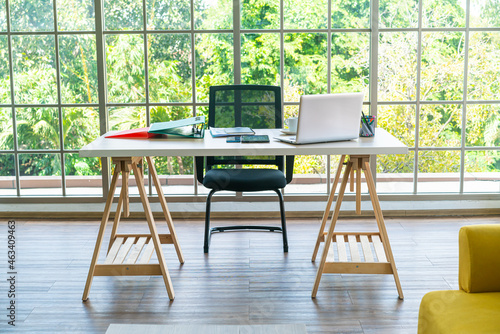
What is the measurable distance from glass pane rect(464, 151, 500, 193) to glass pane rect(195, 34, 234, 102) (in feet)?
5.77

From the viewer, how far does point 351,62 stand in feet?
13.2

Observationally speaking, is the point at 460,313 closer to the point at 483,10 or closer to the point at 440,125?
the point at 440,125

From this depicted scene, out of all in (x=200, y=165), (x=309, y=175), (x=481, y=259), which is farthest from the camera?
(x=309, y=175)

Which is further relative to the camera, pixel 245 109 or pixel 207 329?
pixel 245 109

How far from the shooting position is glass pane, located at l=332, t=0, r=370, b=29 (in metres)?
3.96

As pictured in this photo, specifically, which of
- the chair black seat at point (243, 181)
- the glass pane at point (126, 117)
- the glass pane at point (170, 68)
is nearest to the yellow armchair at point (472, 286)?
the chair black seat at point (243, 181)

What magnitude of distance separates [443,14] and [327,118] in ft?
5.87

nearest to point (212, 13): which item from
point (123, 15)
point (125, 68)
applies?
point (123, 15)

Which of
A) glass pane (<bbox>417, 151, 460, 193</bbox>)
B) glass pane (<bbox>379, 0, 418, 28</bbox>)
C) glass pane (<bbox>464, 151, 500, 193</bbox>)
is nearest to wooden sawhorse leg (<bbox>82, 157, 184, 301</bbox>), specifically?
glass pane (<bbox>379, 0, 418, 28</bbox>)

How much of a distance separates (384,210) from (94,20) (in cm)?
236

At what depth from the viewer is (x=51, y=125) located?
13.5 ft

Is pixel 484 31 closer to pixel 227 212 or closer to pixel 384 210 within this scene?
pixel 384 210

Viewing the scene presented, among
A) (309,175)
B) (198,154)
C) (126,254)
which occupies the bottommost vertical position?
(126,254)

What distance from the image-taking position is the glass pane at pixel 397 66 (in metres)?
3.99
